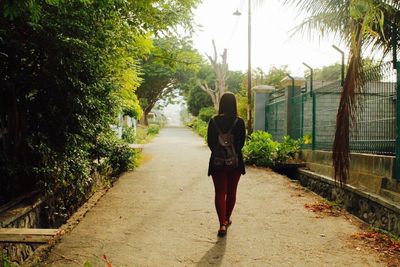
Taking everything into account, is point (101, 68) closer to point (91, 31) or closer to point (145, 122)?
point (91, 31)

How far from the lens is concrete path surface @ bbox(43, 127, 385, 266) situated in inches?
173

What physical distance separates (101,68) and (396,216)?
4882 millimetres

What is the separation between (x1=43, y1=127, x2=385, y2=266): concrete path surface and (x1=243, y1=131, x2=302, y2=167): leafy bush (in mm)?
3114

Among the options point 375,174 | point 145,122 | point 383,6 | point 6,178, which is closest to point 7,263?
point 6,178

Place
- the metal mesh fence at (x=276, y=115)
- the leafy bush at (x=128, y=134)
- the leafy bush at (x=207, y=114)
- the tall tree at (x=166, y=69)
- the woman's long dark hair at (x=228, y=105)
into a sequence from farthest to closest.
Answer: the leafy bush at (x=207, y=114)
the leafy bush at (x=128, y=134)
the metal mesh fence at (x=276, y=115)
the tall tree at (x=166, y=69)
the woman's long dark hair at (x=228, y=105)

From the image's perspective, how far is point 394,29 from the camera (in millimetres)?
6980

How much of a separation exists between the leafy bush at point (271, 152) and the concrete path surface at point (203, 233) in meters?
3.11

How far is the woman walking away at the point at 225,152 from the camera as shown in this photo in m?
5.16

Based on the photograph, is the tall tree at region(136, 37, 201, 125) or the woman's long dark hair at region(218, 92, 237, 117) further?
the tall tree at region(136, 37, 201, 125)

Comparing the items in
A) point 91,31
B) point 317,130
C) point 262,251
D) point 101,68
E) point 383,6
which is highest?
point 383,6

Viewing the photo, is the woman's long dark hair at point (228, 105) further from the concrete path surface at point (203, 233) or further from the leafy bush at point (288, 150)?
the leafy bush at point (288, 150)

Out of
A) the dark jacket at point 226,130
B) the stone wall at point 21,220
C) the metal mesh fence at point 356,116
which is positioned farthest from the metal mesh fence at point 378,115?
the stone wall at point 21,220

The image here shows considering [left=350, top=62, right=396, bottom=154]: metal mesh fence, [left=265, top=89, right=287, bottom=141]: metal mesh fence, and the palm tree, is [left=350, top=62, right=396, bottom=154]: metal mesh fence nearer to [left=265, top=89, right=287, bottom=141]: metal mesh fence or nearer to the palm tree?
the palm tree

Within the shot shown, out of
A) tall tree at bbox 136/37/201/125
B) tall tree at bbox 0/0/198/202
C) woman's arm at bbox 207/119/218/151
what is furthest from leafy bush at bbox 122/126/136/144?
woman's arm at bbox 207/119/218/151
